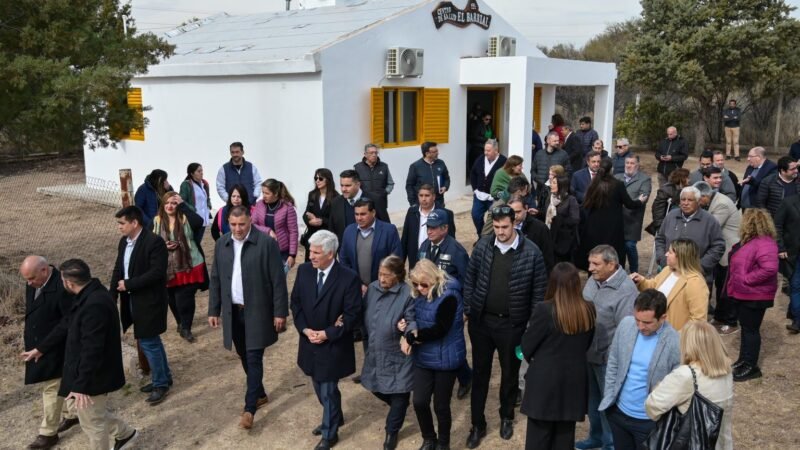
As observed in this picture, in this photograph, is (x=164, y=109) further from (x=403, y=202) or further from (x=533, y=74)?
(x=533, y=74)

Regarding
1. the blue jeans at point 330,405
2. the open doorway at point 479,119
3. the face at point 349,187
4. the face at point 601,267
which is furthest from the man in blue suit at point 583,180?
the open doorway at point 479,119

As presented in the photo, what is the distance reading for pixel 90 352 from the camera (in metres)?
4.48

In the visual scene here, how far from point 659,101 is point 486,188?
17519 mm

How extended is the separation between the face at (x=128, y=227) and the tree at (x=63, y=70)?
2535mm

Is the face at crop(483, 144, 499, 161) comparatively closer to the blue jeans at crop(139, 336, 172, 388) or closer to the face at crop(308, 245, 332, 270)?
the face at crop(308, 245, 332, 270)

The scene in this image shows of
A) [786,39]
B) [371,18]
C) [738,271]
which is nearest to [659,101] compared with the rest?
[786,39]

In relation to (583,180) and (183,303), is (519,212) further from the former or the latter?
(183,303)

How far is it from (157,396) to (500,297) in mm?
3068

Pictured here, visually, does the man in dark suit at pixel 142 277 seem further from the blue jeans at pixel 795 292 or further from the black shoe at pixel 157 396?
the blue jeans at pixel 795 292

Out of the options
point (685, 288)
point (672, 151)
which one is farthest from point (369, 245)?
point (672, 151)

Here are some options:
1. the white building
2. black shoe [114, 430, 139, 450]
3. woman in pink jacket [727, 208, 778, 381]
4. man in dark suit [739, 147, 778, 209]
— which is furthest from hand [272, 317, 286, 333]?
man in dark suit [739, 147, 778, 209]

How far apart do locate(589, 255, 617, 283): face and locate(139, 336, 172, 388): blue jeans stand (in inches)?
140

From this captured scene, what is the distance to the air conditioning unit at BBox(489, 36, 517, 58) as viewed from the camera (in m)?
14.2

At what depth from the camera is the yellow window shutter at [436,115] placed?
13.0m
